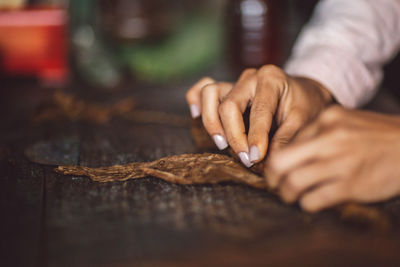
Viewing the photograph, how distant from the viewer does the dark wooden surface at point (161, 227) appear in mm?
445

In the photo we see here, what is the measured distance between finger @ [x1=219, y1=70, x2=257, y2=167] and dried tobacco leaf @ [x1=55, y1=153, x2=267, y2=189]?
0.03 metres

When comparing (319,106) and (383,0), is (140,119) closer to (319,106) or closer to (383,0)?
(319,106)

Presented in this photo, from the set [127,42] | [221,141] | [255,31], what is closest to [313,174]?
[221,141]

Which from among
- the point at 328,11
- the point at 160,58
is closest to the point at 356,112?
the point at 328,11

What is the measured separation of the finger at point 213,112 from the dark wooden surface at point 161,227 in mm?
107

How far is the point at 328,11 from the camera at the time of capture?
3.36 feet

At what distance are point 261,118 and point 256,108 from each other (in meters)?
0.03

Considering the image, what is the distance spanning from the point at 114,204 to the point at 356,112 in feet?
1.20

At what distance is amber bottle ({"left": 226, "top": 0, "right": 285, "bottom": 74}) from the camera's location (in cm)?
149

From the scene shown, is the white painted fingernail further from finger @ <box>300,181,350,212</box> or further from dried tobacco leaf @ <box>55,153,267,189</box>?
finger @ <box>300,181,350,212</box>

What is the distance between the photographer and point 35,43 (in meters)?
1.50

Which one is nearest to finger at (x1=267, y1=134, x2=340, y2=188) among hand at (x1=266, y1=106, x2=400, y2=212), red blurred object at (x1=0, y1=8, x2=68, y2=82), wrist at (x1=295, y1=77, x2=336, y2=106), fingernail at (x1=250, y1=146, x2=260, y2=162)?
hand at (x1=266, y1=106, x2=400, y2=212)

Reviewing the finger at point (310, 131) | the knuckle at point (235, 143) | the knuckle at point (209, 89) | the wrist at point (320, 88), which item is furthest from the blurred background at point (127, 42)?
the finger at point (310, 131)

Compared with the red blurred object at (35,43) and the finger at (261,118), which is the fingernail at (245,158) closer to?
the finger at (261,118)
